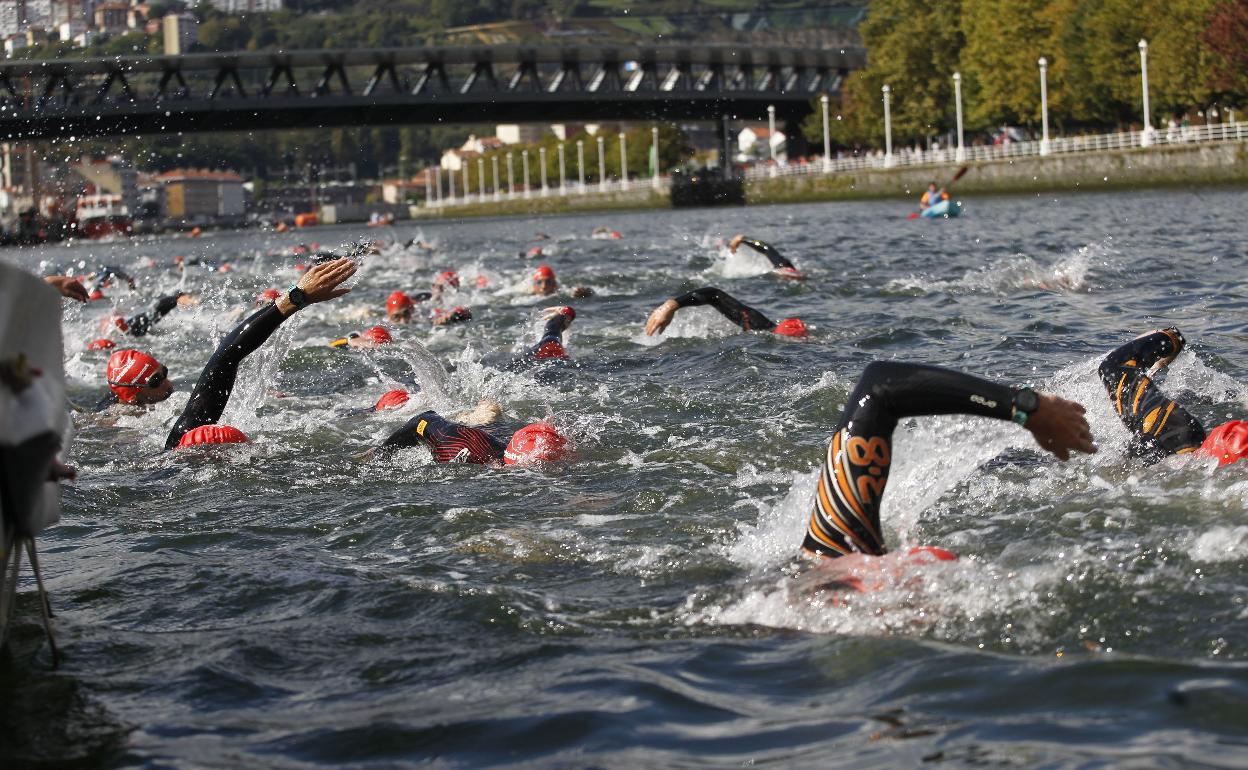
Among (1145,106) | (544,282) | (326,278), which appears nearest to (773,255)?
(544,282)

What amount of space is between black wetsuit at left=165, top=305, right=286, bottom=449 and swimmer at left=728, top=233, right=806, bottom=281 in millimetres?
8616

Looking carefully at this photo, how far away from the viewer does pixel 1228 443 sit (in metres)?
7.34

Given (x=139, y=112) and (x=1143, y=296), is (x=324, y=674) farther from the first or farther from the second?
(x=139, y=112)

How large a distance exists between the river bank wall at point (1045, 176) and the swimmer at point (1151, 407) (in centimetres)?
4092

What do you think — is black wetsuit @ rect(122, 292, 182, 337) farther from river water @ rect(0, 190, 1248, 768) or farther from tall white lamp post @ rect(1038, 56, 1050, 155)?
tall white lamp post @ rect(1038, 56, 1050, 155)

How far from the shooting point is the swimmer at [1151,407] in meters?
7.65

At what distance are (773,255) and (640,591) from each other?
13.8 meters

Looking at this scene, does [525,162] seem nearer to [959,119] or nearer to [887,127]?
[887,127]

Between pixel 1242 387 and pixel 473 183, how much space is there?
601 feet

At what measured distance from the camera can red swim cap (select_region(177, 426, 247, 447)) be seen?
9898mm

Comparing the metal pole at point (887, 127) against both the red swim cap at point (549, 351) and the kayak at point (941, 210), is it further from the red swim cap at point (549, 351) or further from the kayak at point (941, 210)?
the red swim cap at point (549, 351)

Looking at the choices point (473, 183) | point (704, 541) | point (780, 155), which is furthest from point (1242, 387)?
point (473, 183)

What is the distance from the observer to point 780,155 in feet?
370

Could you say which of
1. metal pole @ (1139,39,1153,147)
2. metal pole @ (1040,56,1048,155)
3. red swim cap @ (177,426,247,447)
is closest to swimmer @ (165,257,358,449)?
red swim cap @ (177,426,247,447)
